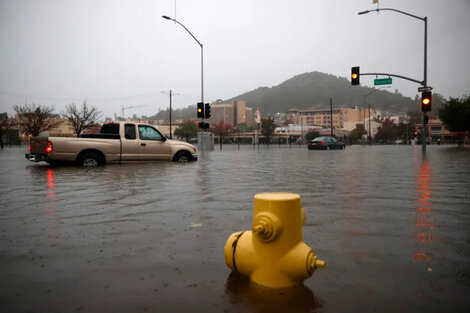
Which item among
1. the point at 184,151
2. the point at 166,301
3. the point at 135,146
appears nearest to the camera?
the point at 166,301

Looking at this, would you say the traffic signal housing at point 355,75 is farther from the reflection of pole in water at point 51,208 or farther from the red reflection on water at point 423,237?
the red reflection on water at point 423,237

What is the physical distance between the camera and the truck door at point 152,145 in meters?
15.5

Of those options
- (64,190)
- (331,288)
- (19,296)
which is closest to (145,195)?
(64,190)

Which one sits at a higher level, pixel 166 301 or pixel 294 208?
pixel 294 208

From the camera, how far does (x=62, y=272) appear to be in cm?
314

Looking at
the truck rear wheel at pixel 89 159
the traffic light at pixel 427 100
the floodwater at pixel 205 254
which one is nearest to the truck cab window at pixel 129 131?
the truck rear wheel at pixel 89 159

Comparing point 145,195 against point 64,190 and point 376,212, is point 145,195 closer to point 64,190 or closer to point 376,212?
point 64,190

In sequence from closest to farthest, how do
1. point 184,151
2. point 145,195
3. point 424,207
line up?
point 424,207 → point 145,195 → point 184,151

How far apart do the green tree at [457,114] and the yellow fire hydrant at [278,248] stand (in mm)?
49579

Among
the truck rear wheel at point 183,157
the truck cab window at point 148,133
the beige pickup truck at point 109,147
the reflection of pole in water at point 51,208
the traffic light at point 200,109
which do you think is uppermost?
the traffic light at point 200,109

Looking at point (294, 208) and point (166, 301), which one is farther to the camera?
point (294, 208)

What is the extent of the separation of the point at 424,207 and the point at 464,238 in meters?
2.01

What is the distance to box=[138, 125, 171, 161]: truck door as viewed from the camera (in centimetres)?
1548

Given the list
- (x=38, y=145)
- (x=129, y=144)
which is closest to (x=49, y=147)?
(x=38, y=145)
